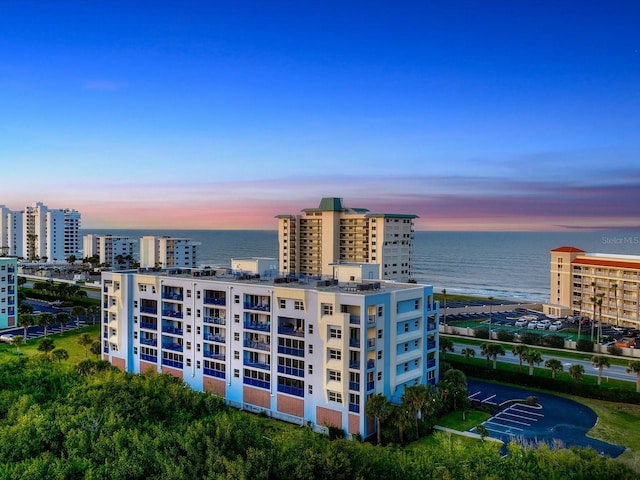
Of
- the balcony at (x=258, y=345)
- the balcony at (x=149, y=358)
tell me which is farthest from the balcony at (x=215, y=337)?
the balcony at (x=149, y=358)

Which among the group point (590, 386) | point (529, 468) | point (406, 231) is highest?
point (406, 231)

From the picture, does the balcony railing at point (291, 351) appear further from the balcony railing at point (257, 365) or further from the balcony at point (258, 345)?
the balcony railing at point (257, 365)

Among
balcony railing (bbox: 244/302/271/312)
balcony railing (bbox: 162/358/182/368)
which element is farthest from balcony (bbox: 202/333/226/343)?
balcony railing (bbox: 162/358/182/368)

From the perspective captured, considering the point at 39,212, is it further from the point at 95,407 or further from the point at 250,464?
the point at 250,464

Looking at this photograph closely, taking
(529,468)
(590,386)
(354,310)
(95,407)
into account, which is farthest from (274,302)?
(590,386)

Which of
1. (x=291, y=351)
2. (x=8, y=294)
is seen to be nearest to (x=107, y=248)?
(x=8, y=294)

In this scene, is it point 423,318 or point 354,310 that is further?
point 423,318
